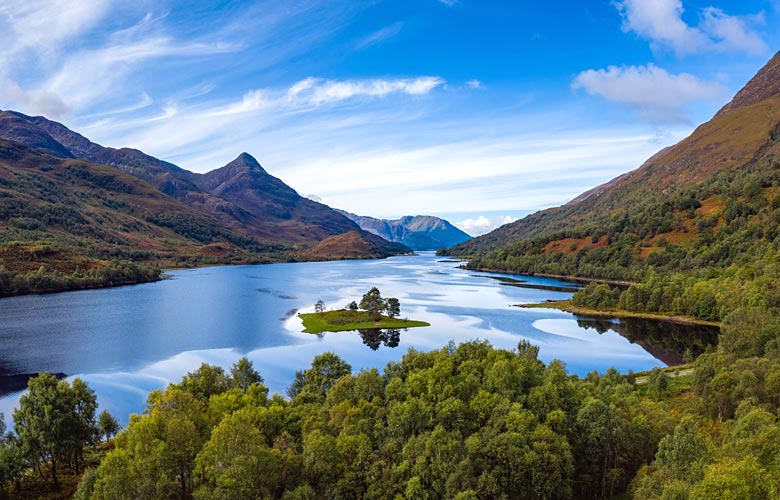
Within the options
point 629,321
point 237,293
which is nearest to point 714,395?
point 629,321

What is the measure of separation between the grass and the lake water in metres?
3.04

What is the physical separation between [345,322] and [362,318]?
14.4 feet

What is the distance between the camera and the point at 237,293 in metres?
160

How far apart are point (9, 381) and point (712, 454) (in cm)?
7714

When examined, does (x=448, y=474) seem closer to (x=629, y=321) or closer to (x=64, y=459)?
(x=64, y=459)

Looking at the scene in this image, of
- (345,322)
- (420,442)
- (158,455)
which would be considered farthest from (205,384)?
(345,322)

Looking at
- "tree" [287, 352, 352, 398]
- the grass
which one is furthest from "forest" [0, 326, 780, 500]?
the grass

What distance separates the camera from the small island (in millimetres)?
105812

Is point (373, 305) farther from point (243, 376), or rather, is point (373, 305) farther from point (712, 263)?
point (712, 263)

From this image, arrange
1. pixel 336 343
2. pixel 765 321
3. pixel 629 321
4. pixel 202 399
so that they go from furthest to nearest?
pixel 629 321, pixel 336 343, pixel 765 321, pixel 202 399

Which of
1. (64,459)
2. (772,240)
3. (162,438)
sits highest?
(772,240)

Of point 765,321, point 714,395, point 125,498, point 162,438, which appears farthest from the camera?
point 765,321

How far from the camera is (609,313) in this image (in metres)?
126

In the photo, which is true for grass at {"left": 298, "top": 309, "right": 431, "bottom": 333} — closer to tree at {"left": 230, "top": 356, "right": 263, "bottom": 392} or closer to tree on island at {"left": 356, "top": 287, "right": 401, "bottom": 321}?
tree on island at {"left": 356, "top": 287, "right": 401, "bottom": 321}
